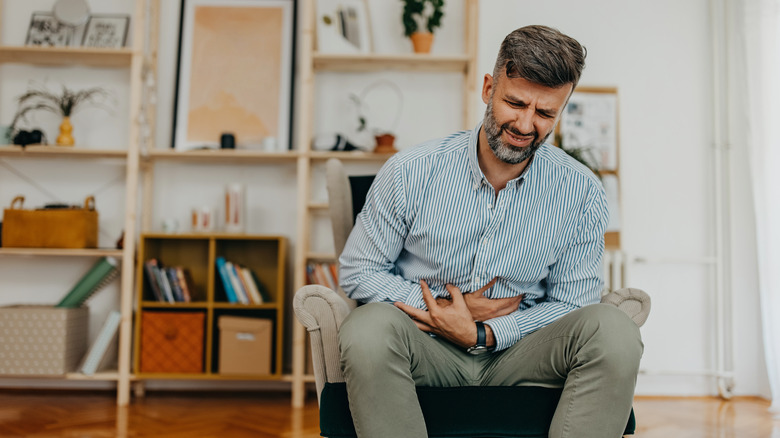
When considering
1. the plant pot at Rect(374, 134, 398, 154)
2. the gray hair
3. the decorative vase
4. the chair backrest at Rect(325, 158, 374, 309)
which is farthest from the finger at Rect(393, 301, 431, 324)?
the decorative vase

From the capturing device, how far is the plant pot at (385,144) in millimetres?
2969

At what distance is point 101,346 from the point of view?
297cm

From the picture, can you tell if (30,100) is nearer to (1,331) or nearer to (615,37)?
(1,331)

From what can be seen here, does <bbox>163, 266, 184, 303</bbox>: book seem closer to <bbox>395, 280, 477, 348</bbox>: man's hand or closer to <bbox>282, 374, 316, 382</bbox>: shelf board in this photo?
<bbox>282, 374, 316, 382</bbox>: shelf board

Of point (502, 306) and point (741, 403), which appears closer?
point (502, 306)

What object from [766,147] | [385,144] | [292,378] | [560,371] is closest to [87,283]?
[292,378]

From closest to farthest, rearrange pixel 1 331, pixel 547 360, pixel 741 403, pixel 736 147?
pixel 547 360 < pixel 1 331 < pixel 741 403 < pixel 736 147

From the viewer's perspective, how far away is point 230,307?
2.92 metres

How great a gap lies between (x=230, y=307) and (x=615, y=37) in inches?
91.4

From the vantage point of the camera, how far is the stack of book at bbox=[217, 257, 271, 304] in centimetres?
298

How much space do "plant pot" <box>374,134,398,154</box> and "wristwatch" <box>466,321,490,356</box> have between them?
5.29ft

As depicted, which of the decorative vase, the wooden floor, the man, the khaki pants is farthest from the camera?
the decorative vase

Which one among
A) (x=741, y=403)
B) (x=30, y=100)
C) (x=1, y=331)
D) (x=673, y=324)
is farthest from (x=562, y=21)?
(x=1, y=331)

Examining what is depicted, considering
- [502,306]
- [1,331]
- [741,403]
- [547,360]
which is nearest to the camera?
[547,360]
